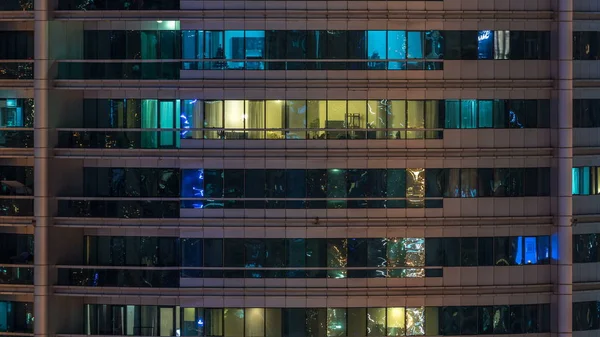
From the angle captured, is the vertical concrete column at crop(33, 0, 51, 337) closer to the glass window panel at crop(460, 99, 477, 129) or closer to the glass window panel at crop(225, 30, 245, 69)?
the glass window panel at crop(225, 30, 245, 69)

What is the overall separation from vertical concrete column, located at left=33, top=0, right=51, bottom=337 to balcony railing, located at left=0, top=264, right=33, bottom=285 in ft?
2.40

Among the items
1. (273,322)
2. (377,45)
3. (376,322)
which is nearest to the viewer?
(377,45)

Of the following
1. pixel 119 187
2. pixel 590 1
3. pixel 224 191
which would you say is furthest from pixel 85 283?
pixel 590 1

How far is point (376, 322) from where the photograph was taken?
39781mm

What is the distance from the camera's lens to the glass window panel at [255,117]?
39.5 metres

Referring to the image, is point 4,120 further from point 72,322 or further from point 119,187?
point 72,322

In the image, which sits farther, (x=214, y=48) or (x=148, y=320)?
(x=148, y=320)

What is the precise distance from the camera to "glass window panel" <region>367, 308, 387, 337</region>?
39.7 meters

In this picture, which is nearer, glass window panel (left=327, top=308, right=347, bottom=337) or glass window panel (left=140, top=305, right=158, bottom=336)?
glass window panel (left=327, top=308, right=347, bottom=337)

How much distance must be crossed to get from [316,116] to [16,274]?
51.3ft

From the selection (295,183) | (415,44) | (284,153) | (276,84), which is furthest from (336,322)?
(415,44)

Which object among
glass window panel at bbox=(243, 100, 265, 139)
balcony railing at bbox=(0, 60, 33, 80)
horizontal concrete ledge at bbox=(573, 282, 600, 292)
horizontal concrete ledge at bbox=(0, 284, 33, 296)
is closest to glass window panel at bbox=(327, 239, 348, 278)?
glass window panel at bbox=(243, 100, 265, 139)

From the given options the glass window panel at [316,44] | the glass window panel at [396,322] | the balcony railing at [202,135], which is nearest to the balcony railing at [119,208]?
the balcony railing at [202,135]

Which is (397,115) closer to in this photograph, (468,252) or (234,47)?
(468,252)
